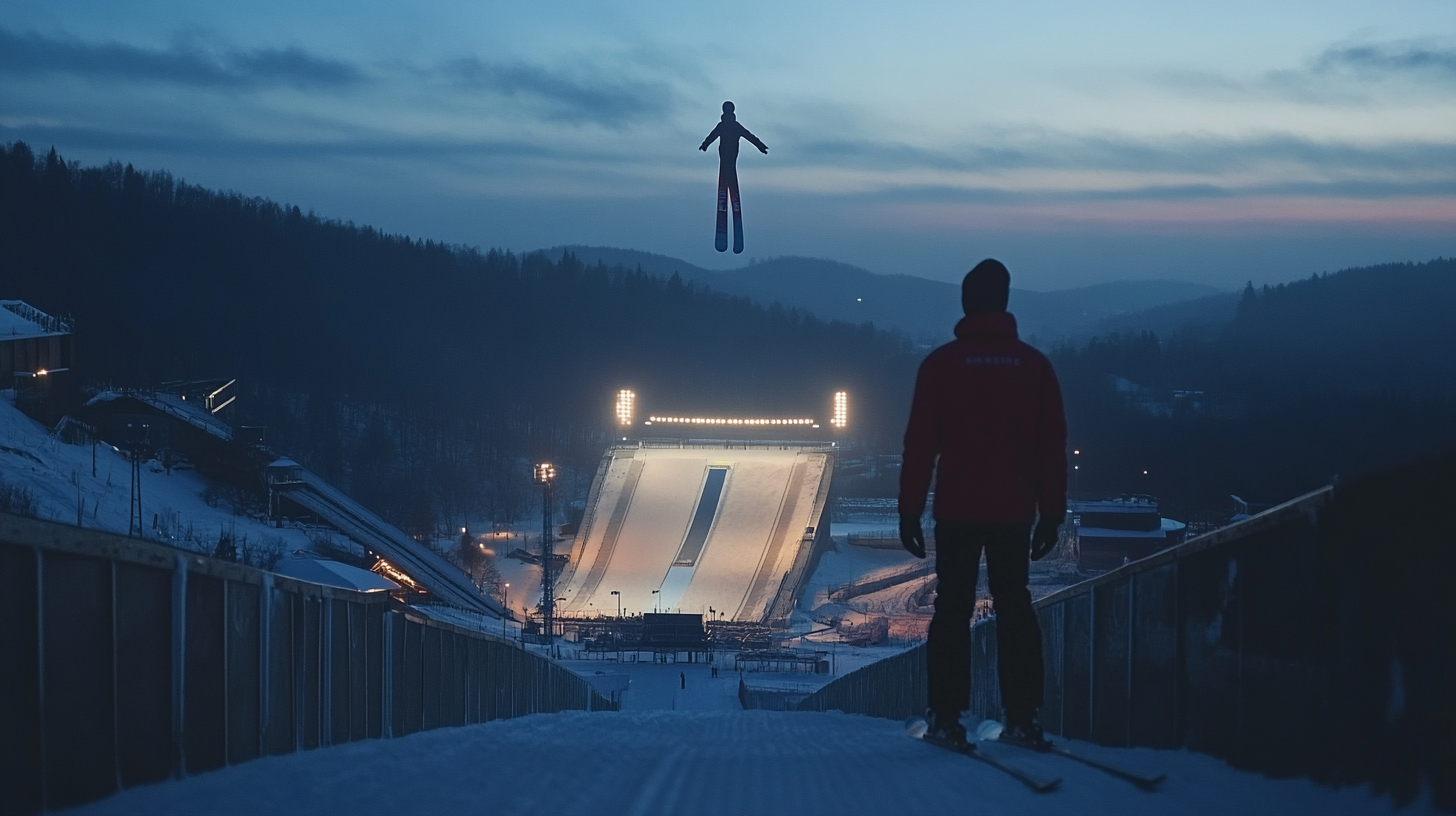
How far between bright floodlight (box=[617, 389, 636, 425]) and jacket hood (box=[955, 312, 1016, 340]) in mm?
52410

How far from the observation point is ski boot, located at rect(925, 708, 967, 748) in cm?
519

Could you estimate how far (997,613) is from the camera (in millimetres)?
5262

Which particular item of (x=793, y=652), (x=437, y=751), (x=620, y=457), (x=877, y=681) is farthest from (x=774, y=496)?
(x=437, y=751)

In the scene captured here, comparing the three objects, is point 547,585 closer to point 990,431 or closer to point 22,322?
point 22,322

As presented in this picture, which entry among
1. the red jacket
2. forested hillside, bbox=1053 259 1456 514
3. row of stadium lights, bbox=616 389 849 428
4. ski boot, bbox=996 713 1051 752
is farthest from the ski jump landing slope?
the red jacket

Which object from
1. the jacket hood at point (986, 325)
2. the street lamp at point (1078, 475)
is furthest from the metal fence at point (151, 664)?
the street lamp at point (1078, 475)

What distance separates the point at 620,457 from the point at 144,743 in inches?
1893

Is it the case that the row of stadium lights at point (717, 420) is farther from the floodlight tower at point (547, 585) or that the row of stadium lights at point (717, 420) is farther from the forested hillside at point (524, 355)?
the floodlight tower at point (547, 585)

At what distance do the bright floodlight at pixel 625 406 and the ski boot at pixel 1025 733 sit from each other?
2058 inches

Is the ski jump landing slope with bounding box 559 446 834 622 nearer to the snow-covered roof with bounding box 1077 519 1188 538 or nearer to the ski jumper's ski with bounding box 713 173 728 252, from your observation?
the snow-covered roof with bounding box 1077 519 1188 538

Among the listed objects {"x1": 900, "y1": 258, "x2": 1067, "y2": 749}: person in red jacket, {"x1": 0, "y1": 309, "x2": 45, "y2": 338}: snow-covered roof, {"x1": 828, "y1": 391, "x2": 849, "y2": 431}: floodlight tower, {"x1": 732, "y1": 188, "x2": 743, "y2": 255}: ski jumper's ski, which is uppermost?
{"x1": 732, "y1": 188, "x2": 743, "y2": 255}: ski jumper's ski

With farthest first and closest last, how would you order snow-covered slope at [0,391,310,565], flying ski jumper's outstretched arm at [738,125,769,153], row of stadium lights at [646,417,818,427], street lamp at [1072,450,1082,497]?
street lamp at [1072,450,1082,497]
row of stadium lights at [646,417,818,427]
snow-covered slope at [0,391,310,565]
flying ski jumper's outstretched arm at [738,125,769,153]

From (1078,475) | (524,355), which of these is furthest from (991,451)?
(524,355)

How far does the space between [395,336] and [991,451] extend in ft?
316
